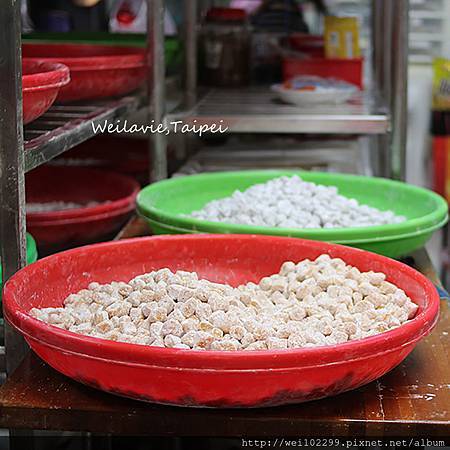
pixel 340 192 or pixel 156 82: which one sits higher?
pixel 156 82

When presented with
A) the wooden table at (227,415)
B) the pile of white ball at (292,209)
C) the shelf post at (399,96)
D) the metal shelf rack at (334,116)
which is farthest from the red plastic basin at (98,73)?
the wooden table at (227,415)

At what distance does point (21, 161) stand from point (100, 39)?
5.51 ft

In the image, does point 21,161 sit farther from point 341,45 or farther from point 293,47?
point 293,47

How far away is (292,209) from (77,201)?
69cm

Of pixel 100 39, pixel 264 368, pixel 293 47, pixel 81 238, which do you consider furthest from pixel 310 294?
pixel 293 47

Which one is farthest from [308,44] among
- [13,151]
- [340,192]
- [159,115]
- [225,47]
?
[13,151]

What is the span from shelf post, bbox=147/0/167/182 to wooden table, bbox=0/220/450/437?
1.10 metres

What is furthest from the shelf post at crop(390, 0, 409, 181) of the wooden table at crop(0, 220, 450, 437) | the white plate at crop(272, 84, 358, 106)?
the wooden table at crop(0, 220, 450, 437)

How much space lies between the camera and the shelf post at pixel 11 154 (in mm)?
1150

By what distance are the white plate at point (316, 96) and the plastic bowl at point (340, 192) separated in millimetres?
406

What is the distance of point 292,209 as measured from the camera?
1.69 m

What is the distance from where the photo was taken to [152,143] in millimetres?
2127

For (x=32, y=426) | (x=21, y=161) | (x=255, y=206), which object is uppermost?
(x=21, y=161)

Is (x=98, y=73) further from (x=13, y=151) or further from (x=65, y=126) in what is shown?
(x=13, y=151)
